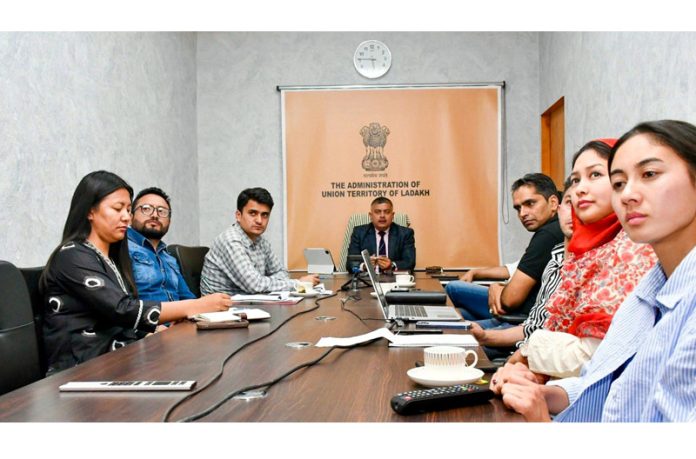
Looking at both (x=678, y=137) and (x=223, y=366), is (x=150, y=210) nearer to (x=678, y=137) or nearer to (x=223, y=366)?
(x=223, y=366)

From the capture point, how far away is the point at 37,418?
1.12m

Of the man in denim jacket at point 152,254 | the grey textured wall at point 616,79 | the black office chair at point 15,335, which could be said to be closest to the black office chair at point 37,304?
the black office chair at point 15,335

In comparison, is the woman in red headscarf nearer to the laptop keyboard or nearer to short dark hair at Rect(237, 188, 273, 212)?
the laptop keyboard

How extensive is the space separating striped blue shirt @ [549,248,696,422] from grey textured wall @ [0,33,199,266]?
9.15ft

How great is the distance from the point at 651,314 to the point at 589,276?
0.70 m

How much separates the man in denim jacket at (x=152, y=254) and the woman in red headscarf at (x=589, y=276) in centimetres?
186

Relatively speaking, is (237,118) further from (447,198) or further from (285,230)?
(447,198)

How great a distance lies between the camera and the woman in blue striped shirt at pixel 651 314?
3.17 feet

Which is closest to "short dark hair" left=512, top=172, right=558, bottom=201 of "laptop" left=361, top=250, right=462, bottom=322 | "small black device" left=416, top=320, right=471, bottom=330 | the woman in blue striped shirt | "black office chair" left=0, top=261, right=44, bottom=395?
"laptop" left=361, top=250, right=462, bottom=322

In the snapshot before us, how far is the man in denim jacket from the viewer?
2.97 meters

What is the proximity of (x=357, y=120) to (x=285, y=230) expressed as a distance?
1.30m

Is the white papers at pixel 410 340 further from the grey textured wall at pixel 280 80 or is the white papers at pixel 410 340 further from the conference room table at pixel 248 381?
the grey textured wall at pixel 280 80

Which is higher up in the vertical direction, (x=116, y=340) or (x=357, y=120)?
(x=357, y=120)

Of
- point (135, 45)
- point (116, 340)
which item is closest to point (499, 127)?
point (135, 45)
